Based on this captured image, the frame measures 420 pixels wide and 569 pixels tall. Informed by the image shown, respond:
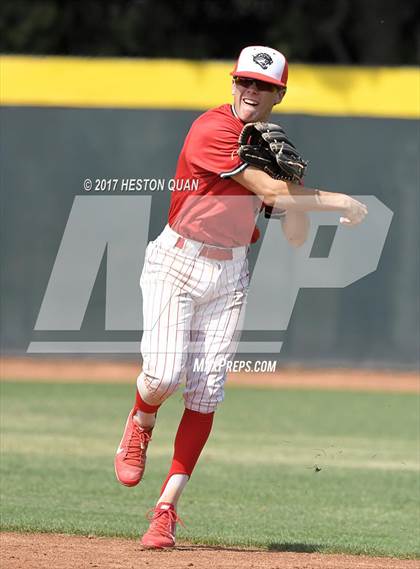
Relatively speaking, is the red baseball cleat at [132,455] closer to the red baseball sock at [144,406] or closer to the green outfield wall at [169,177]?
the red baseball sock at [144,406]

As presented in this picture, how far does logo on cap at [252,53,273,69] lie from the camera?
16.4 ft

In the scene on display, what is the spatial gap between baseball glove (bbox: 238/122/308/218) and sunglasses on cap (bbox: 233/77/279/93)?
15cm

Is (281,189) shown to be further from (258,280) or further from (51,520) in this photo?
(258,280)

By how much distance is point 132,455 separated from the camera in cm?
543

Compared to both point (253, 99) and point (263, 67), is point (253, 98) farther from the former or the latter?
point (263, 67)

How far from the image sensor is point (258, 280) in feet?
40.7

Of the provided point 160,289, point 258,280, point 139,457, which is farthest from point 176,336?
point 258,280

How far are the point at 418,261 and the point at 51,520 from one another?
7.15 meters

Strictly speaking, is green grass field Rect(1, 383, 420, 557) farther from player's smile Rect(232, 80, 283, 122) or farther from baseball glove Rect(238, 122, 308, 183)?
player's smile Rect(232, 80, 283, 122)

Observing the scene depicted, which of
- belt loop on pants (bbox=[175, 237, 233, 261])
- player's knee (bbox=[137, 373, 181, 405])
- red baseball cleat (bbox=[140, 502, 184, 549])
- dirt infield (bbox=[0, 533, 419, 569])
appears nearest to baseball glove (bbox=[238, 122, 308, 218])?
belt loop on pants (bbox=[175, 237, 233, 261])

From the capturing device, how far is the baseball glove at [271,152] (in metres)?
4.86

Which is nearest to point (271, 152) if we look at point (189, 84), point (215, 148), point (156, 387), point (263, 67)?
point (215, 148)

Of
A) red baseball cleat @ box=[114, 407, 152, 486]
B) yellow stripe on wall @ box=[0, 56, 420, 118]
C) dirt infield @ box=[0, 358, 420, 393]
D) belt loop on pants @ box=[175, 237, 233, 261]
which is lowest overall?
red baseball cleat @ box=[114, 407, 152, 486]

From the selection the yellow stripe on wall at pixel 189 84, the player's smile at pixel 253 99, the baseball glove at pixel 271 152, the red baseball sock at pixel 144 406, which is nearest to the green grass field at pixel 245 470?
the red baseball sock at pixel 144 406
